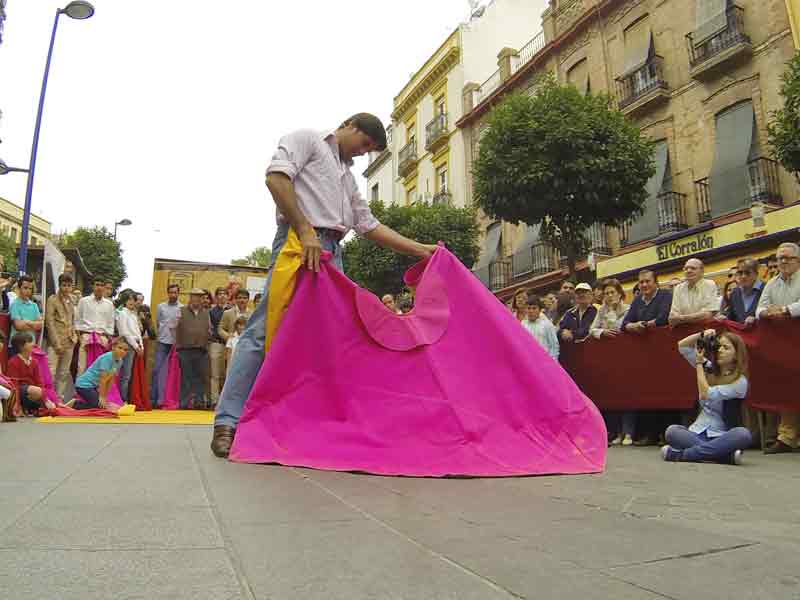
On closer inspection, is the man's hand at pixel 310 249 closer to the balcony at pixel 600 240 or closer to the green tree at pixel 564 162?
the green tree at pixel 564 162

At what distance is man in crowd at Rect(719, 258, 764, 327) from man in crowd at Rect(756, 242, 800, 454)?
341 mm

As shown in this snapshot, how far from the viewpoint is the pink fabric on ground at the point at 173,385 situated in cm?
1006

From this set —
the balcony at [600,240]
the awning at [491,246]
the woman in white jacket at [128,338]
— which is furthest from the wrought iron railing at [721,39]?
the woman in white jacket at [128,338]

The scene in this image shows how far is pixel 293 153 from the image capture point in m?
3.61

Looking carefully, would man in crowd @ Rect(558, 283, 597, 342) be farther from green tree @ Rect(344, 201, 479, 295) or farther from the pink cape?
green tree @ Rect(344, 201, 479, 295)

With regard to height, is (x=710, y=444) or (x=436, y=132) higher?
(x=436, y=132)

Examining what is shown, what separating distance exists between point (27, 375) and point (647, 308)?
6.80 metres

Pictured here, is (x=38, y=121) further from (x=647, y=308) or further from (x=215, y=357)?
(x=647, y=308)

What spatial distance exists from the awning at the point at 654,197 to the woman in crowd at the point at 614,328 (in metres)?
12.8

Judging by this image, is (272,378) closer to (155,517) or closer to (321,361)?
(321,361)

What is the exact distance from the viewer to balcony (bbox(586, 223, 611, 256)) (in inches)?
833

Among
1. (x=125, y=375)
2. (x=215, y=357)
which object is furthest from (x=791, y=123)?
(x=125, y=375)

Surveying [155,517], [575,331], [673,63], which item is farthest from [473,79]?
[155,517]

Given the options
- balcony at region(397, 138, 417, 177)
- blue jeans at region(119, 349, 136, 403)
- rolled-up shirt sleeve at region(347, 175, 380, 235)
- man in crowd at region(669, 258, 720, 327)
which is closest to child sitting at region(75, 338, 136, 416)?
blue jeans at region(119, 349, 136, 403)
